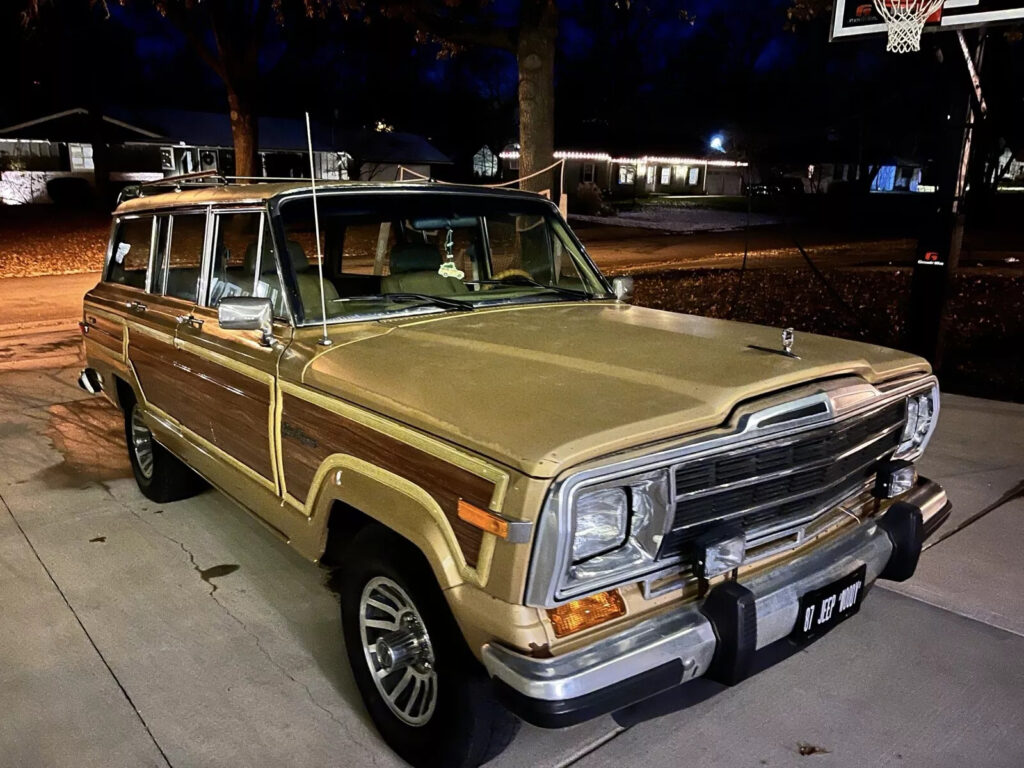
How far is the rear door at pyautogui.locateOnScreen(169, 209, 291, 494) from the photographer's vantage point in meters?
3.50

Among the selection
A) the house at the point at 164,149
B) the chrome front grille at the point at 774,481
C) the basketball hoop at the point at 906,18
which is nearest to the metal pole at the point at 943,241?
the basketball hoop at the point at 906,18

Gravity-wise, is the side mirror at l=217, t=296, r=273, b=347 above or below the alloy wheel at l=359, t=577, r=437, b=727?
above

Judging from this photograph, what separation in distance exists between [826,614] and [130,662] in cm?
284

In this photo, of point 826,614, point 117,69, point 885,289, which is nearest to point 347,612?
point 826,614

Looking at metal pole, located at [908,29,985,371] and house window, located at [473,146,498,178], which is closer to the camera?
metal pole, located at [908,29,985,371]

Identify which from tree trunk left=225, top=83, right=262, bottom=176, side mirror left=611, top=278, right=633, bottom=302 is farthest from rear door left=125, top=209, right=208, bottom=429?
tree trunk left=225, top=83, right=262, bottom=176

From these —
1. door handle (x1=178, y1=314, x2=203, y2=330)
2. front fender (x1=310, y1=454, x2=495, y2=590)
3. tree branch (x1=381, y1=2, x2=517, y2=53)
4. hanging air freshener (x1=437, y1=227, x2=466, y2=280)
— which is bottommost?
front fender (x1=310, y1=454, x2=495, y2=590)

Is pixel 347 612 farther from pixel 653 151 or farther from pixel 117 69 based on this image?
pixel 117 69

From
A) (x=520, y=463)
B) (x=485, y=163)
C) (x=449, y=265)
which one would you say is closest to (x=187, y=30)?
(x=449, y=265)

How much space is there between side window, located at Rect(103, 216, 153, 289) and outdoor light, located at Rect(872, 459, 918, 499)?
421cm

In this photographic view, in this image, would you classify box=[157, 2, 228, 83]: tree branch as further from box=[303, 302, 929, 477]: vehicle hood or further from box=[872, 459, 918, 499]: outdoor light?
box=[872, 459, 918, 499]: outdoor light

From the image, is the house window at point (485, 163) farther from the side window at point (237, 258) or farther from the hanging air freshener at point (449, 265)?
the side window at point (237, 258)

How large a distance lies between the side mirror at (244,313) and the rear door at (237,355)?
111 millimetres

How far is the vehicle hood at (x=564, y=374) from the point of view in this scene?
7.75 ft
